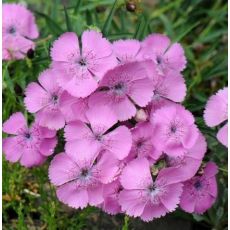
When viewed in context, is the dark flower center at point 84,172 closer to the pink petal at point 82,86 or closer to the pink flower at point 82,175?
the pink flower at point 82,175

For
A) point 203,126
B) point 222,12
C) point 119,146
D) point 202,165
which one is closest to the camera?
point 119,146

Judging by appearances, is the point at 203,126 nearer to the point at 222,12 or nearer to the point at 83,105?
the point at 83,105

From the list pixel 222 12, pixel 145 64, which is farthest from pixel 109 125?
pixel 222 12

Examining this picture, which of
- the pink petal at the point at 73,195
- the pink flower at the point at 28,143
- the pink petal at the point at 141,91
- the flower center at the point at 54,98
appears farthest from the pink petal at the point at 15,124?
the pink petal at the point at 141,91

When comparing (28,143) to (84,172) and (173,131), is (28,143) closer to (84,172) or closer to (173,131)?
(84,172)

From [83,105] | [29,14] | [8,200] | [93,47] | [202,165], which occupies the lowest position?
[8,200]

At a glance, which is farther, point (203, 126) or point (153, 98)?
point (203, 126)
